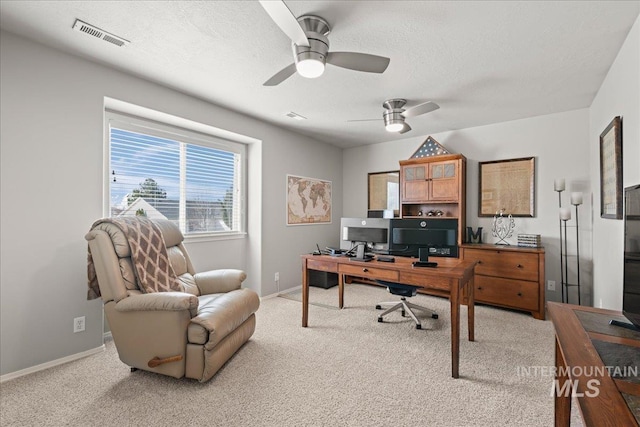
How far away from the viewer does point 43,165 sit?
7.47ft

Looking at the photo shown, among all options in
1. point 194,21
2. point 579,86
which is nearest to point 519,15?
point 579,86

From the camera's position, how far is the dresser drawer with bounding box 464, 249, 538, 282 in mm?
3430

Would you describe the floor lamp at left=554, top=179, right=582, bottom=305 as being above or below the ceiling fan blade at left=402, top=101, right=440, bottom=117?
below

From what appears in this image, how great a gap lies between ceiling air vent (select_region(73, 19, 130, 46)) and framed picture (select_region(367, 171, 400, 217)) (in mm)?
4100

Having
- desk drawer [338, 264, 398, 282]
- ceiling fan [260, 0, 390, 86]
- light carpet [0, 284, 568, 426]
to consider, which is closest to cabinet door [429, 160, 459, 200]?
light carpet [0, 284, 568, 426]

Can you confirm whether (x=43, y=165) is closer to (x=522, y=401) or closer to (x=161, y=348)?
(x=161, y=348)

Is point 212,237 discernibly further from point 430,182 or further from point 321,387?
point 430,182

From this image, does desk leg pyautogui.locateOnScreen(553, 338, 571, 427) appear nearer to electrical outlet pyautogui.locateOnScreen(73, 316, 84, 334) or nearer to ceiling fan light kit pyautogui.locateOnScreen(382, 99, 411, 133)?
ceiling fan light kit pyautogui.locateOnScreen(382, 99, 411, 133)

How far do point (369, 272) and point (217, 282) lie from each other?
1.42m

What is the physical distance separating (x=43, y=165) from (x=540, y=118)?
5.32m

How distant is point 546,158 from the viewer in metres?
3.80

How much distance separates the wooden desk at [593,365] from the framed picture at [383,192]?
144 inches

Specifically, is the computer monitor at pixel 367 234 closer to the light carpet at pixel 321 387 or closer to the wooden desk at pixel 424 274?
the wooden desk at pixel 424 274

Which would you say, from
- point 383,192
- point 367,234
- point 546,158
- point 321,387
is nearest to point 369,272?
point 367,234
